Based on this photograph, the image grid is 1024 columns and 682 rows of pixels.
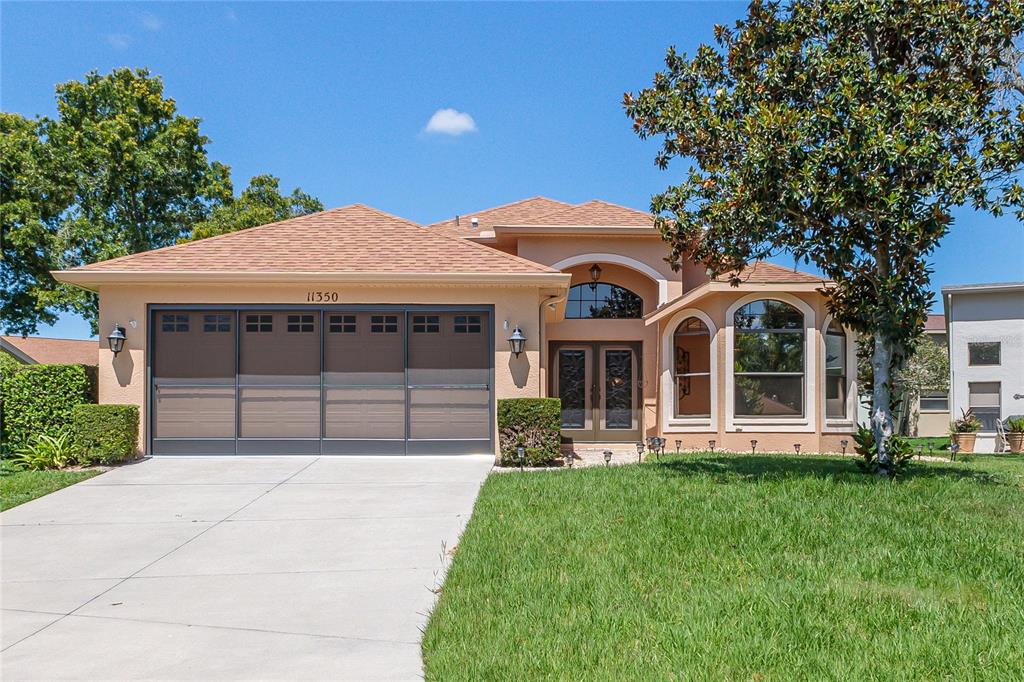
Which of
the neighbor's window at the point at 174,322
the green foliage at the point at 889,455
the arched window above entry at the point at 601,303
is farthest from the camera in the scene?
the arched window above entry at the point at 601,303

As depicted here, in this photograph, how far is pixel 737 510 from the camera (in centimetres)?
693

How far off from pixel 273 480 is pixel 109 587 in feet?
15.0

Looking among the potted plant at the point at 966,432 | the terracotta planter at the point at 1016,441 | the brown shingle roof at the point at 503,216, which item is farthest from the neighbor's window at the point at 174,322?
the terracotta planter at the point at 1016,441

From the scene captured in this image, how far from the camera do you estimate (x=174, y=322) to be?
12.1 meters

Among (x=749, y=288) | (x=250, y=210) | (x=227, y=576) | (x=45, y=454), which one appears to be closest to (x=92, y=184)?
(x=250, y=210)

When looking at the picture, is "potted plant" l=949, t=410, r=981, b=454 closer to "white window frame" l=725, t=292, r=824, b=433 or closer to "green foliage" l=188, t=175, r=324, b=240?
"white window frame" l=725, t=292, r=824, b=433

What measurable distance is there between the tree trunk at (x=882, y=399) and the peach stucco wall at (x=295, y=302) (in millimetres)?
5234

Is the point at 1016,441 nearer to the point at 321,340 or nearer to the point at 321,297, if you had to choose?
the point at 321,340

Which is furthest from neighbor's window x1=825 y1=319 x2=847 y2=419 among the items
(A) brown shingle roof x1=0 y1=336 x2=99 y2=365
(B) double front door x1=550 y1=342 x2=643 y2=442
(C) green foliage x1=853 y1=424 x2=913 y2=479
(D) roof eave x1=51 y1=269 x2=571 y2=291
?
(A) brown shingle roof x1=0 y1=336 x2=99 y2=365

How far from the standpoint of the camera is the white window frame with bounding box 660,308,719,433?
14.5 meters

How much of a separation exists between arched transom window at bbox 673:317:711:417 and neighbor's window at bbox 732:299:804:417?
0.68 m

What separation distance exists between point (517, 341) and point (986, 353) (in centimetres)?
1874

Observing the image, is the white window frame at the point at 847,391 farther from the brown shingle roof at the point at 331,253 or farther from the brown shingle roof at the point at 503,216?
the brown shingle roof at the point at 503,216

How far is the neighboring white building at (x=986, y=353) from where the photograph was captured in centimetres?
2184
